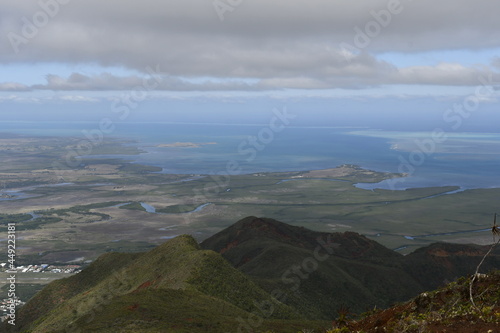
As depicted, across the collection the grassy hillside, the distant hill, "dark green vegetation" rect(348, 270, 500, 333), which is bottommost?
the distant hill

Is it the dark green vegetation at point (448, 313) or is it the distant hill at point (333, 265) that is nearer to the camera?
the dark green vegetation at point (448, 313)

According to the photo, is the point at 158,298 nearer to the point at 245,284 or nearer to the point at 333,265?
the point at 245,284

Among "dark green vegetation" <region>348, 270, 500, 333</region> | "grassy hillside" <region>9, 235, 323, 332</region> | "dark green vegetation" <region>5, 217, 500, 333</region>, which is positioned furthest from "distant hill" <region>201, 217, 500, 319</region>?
"dark green vegetation" <region>348, 270, 500, 333</region>

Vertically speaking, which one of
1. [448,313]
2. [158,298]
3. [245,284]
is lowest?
[245,284]

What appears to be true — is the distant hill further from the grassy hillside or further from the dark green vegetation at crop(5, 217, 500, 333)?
the grassy hillside

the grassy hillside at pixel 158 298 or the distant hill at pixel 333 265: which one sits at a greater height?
the grassy hillside at pixel 158 298

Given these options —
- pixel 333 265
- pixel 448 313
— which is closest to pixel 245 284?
pixel 333 265

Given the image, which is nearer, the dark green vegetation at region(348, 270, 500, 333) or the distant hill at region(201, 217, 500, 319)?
the dark green vegetation at region(348, 270, 500, 333)

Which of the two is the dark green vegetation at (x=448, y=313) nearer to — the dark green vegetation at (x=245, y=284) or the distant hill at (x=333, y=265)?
the dark green vegetation at (x=245, y=284)

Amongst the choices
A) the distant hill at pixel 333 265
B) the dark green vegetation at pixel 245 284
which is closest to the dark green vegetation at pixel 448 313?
the dark green vegetation at pixel 245 284
